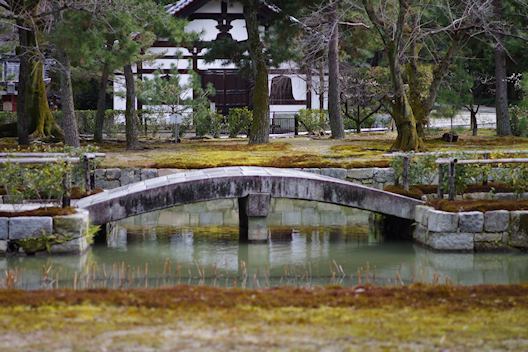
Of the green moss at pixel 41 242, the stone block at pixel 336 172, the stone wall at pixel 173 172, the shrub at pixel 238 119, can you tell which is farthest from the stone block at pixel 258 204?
the shrub at pixel 238 119

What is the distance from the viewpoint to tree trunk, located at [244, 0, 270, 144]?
100ft

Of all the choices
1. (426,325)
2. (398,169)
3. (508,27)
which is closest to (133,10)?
(398,169)

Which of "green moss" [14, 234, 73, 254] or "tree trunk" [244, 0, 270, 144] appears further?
"tree trunk" [244, 0, 270, 144]

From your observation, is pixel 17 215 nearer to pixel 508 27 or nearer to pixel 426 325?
pixel 426 325

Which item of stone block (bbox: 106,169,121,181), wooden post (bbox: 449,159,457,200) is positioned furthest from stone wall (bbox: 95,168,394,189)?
wooden post (bbox: 449,159,457,200)

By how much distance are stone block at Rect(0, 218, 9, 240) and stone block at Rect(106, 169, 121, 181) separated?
8333 mm

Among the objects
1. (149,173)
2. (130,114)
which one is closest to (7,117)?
(130,114)

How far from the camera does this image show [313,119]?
134 ft

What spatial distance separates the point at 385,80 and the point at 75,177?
804 inches

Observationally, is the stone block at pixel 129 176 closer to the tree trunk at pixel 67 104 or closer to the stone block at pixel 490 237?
the tree trunk at pixel 67 104

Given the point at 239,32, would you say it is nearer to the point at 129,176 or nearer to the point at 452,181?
the point at 129,176

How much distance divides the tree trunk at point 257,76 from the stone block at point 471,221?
48.6 feet

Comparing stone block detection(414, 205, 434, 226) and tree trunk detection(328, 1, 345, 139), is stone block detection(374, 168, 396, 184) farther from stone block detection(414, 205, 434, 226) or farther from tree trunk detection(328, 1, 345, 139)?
tree trunk detection(328, 1, 345, 139)

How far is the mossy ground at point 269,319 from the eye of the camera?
795 centimetres
